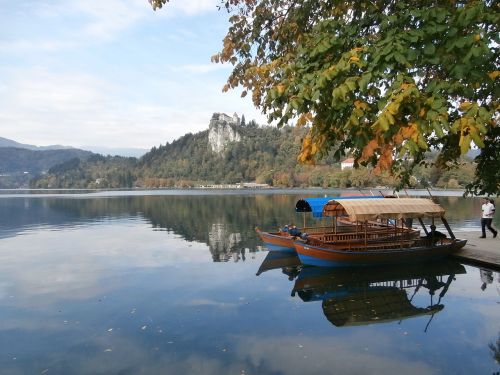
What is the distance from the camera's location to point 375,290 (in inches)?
725

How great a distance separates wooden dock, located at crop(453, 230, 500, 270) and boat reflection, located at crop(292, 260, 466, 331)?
26.2 inches

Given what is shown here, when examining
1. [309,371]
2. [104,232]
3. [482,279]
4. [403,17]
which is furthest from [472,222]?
[403,17]

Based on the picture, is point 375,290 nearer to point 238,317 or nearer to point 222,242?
point 238,317

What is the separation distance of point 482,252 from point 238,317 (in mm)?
14685

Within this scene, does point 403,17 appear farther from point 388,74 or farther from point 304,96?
point 304,96

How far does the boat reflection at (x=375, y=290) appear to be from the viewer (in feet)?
49.5

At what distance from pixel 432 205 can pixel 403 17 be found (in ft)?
63.6

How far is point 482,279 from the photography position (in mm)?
19172

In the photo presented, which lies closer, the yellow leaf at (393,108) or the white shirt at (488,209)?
the yellow leaf at (393,108)

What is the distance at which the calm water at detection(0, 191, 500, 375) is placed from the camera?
11008 mm

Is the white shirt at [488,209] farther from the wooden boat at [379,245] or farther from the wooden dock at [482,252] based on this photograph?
the wooden boat at [379,245]

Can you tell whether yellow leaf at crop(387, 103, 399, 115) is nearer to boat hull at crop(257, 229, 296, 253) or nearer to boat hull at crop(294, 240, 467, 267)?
boat hull at crop(294, 240, 467, 267)

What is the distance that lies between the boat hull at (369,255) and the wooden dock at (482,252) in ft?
1.81

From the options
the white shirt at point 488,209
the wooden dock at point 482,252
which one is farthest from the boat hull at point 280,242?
the white shirt at point 488,209
